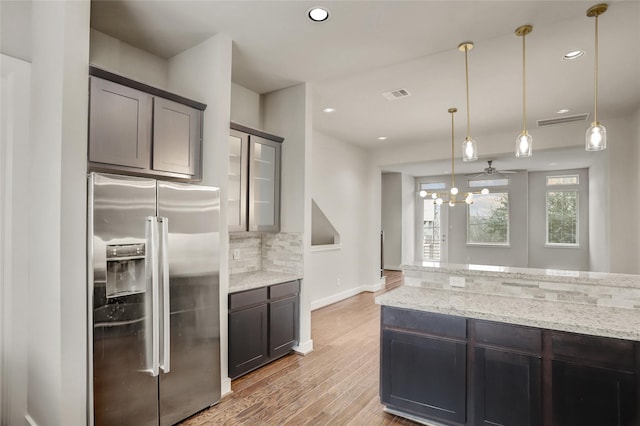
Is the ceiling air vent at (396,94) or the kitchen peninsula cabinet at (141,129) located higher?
the ceiling air vent at (396,94)

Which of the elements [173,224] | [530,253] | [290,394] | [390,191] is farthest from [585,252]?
[173,224]

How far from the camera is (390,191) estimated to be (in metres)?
10.2

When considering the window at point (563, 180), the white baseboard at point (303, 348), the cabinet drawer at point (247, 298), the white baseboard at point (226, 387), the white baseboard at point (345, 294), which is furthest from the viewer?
the window at point (563, 180)

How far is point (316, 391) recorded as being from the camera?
297 centimetres

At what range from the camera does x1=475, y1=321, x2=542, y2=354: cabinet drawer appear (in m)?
2.08

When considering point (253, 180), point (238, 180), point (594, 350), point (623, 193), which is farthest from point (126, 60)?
point (623, 193)

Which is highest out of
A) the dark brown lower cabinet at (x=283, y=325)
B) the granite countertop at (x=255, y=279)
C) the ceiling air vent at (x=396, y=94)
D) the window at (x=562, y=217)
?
the ceiling air vent at (x=396, y=94)

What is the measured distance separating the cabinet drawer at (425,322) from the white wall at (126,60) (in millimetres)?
2630

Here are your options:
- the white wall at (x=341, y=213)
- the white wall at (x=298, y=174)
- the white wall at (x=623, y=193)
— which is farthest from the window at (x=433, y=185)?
the white wall at (x=298, y=174)

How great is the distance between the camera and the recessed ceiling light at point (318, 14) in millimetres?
2520

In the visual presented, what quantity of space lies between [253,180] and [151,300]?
A: 171 centimetres

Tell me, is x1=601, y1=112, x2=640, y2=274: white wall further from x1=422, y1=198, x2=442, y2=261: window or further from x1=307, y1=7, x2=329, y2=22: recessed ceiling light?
x1=422, y1=198, x2=442, y2=261: window

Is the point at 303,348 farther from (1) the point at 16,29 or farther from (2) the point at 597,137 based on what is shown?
(1) the point at 16,29

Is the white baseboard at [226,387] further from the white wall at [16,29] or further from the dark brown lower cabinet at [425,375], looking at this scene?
the white wall at [16,29]
